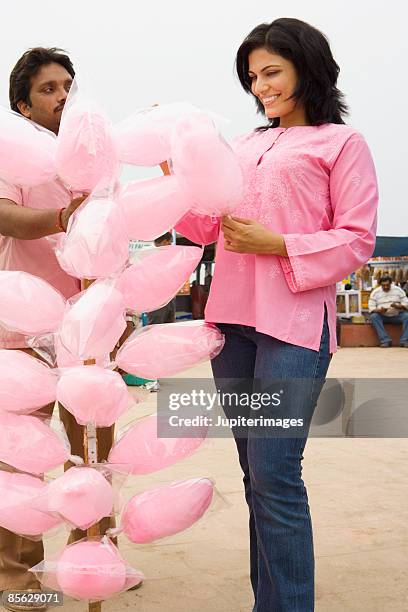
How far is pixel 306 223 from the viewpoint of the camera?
1.61m

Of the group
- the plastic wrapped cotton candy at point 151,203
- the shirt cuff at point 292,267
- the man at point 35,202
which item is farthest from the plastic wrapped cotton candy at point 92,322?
the man at point 35,202

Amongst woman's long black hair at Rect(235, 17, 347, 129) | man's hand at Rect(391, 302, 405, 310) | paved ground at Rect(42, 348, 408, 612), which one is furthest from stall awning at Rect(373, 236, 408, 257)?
woman's long black hair at Rect(235, 17, 347, 129)

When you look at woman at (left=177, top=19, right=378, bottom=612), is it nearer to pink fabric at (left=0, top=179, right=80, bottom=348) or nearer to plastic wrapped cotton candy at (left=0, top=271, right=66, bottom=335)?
plastic wrapped cotton candy at (left=0, top=271, right=66, bottom=335)

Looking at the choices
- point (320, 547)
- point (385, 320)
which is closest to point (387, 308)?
point (385, 320)

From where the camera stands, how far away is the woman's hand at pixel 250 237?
1.53 m

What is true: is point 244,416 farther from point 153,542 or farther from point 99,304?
point 99,304

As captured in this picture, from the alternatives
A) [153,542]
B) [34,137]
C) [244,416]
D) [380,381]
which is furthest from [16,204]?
[380,381]

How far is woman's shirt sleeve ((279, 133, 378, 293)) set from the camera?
5.11 ft

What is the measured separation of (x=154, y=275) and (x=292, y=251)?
299 mm

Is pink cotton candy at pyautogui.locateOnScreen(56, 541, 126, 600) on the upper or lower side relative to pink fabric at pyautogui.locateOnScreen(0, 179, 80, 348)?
lower

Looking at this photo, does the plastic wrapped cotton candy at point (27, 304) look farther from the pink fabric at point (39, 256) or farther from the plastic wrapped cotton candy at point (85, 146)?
the pink fabric at point (39, 256)

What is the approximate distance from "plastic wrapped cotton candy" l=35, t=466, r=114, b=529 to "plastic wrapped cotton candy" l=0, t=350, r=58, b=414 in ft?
0.54

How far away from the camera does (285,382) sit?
1.56m

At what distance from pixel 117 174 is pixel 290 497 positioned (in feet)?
2.55
